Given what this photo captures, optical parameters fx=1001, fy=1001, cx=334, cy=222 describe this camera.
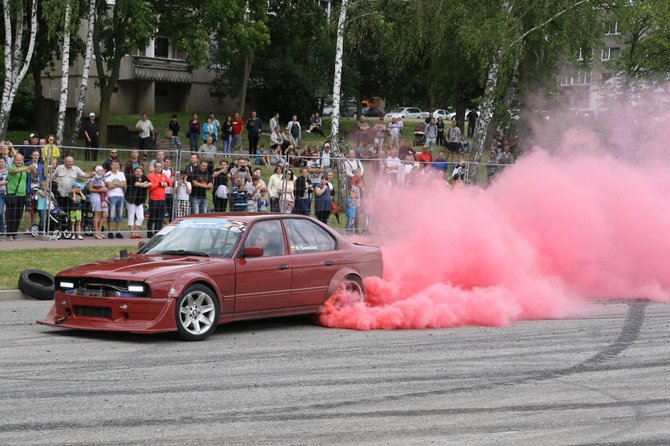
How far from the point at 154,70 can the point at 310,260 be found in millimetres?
43920

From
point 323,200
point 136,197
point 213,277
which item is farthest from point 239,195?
point 213,277

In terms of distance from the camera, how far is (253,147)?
34.8 m

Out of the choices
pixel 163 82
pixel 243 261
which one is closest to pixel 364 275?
pixel 243 261

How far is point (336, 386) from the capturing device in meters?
8.41

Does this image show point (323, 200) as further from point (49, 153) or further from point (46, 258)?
point (46, 258)

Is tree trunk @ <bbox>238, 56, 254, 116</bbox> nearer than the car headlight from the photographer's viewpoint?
No

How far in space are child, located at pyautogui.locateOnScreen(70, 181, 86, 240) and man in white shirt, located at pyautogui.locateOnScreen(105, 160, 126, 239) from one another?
0.58m

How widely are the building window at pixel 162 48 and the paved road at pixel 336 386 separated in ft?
146

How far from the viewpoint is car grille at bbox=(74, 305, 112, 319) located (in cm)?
1038

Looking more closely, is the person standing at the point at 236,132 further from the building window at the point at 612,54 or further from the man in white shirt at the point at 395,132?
the building window at the point at 612,54

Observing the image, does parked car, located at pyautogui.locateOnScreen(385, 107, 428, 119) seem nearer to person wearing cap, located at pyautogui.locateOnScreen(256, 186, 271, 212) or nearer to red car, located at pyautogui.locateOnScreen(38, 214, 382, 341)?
person wearing cap, located at pyautogui.locateOnScreen(256, 186, 271, 212)

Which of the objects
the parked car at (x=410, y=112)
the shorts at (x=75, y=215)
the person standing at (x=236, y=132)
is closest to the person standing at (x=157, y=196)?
the shorts at (x=75, y=215)

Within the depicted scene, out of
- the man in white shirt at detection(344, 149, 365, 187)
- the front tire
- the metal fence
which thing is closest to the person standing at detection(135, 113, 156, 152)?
the metal fence

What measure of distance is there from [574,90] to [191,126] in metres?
12.9
